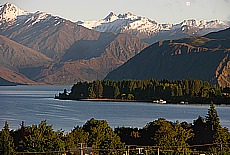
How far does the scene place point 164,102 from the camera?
16300cm

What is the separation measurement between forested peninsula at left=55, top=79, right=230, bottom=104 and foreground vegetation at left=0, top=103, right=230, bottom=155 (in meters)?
103

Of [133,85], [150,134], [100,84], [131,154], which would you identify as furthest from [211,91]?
[131,154]

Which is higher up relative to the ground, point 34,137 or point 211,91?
point 211,91

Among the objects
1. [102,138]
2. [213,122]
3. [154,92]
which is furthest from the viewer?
[154,92]

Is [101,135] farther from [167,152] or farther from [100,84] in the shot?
[100,84]

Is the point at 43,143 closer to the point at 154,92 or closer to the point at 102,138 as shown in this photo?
the point at 102,138

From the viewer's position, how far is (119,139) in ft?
142

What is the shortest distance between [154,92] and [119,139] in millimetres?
133829

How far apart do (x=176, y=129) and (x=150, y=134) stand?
12.7 feet

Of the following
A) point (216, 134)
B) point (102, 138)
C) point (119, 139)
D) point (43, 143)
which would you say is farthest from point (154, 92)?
point (43, 143)

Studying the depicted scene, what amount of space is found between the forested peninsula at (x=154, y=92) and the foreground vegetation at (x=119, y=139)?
10296 centimetres

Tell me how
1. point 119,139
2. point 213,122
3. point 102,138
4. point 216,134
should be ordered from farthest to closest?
1. point 213,122
2. point 216,134
3. point 102,138
4. point 119,139

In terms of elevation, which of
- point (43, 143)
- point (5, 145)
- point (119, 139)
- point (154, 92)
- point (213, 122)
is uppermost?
point (154, 92)

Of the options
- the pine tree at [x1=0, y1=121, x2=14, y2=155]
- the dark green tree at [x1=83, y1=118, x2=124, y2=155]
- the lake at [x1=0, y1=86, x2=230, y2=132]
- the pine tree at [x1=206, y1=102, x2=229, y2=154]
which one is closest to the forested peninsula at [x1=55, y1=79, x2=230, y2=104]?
the lake at [x1=0, y1=86, x2=230, y2=132]
